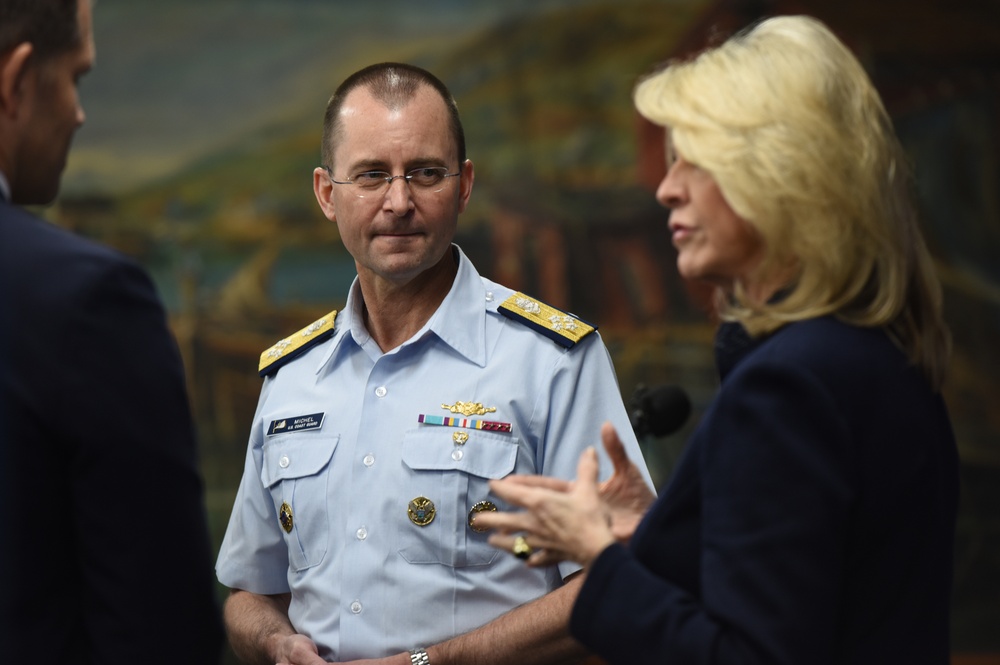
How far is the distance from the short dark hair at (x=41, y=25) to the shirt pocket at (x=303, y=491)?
104cm

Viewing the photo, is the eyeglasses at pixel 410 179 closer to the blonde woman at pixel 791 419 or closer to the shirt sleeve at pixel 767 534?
the blonde woman at pixel 791 419

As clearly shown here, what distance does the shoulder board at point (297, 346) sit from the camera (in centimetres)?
254

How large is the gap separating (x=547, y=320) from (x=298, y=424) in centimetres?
54

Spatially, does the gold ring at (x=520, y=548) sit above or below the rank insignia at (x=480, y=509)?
above

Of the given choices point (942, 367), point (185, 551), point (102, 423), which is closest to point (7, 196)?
point (102, 423)

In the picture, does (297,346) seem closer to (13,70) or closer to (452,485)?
(452,485)

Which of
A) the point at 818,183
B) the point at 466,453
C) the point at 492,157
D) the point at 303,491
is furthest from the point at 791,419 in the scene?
the point at 492,157

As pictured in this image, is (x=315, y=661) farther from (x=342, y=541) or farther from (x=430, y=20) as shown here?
(x=430, y=20)

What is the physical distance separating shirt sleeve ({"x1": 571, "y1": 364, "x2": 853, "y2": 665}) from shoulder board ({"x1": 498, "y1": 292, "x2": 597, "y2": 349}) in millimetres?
866

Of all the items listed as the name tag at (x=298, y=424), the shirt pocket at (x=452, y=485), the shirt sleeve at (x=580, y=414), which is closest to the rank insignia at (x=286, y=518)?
the name tag at (x=298, y=424)

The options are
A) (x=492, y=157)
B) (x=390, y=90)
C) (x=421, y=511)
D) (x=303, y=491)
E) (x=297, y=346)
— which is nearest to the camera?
(x=421, y=511)

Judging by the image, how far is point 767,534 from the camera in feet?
4.47

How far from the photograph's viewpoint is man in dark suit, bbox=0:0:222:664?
1.36 metres

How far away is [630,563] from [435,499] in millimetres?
770
